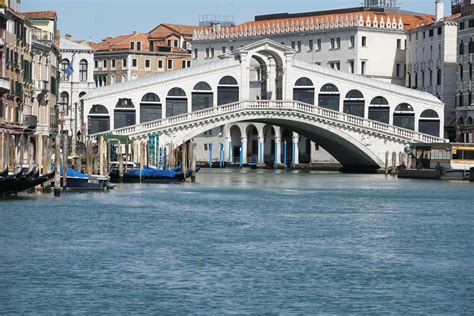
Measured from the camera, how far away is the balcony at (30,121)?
162ft

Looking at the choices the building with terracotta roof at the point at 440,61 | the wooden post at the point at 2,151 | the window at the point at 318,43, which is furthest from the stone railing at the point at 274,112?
the wooden post at the point at 2,151

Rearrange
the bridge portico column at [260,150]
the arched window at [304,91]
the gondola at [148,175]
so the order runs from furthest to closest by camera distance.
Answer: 1. the bridge portico column at [260,150]
2. the arched window at [304,91]
3. the gondola at [148,175]

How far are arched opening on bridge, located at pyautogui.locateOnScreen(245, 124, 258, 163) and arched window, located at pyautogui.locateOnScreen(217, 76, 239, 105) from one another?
19.3 meters

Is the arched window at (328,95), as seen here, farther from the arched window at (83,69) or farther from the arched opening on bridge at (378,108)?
the arched window at (83,69)

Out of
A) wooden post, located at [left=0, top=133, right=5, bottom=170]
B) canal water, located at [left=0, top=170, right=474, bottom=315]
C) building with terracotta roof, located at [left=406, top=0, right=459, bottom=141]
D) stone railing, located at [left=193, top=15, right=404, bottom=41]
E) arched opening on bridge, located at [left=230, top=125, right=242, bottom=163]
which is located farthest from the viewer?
arched opening on bridge, located at [left=230, top=125, right=242, bottom=163]

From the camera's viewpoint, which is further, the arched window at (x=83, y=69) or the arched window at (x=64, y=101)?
the arched window at (x=83, y=69)

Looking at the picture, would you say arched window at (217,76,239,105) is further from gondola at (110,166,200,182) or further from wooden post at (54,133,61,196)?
wooden post at (54,133,61,196)

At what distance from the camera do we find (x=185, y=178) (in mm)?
52031

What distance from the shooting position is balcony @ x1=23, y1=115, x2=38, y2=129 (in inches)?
1940

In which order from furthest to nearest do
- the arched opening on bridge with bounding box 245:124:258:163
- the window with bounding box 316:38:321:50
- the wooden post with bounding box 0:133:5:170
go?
the arched opening on bridge with bounding box 245:124:258:163
the window with bounding box 316:38:321:50
the wooden post with bounding box 0:133:5:170

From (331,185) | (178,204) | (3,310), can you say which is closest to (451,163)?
(331,185)

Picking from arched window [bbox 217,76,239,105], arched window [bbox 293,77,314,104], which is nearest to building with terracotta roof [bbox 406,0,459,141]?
arched window [bbox 293,77,314,104]

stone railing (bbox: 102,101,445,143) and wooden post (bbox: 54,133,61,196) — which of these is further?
stone railing (bbox: 102,101,445,143)

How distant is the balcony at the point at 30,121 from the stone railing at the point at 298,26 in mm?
27647
